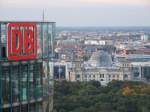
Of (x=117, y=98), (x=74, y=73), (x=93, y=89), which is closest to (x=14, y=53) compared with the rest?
(x=117, y=98)

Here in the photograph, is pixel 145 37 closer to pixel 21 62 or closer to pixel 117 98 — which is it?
pixel 117 98

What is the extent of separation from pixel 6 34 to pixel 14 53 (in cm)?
35

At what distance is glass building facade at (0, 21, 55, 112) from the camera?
998cm

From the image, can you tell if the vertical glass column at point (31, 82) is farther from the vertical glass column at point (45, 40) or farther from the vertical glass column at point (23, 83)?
the vertical glass column at point (45, 40)

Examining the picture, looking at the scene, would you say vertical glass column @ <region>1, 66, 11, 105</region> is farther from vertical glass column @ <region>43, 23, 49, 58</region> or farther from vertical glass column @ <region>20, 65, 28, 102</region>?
vertical glass column @ <region>43, 23, 49, 58</region>

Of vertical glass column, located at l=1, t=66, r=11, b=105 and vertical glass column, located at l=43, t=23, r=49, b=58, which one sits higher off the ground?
vertical glass column, located at l=43, t=23, r=49, b=58

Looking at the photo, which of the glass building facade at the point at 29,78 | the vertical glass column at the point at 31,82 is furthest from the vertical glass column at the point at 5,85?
the vertical glass column at the point at 31,82

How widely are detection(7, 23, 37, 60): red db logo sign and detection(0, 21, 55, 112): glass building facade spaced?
0.07 meters

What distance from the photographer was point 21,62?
10.3 meters

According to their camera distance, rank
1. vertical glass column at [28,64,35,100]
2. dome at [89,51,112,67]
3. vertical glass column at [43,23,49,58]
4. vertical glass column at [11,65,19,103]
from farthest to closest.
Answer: dome at [89,51,112,67] < vertical glass column at [43,23,49,58] < vertical glass column at [28,64,35,100] < vertical glass column at [11,65,19,103]

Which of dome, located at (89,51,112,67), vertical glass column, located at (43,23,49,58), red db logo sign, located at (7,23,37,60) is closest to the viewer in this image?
red db logo sign, located at (7,23,37,60)

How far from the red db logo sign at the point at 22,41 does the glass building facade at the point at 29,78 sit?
74mm

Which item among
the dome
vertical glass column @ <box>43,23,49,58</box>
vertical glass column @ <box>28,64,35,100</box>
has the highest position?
vertical glass column @ <box>43,23,49,58</box>

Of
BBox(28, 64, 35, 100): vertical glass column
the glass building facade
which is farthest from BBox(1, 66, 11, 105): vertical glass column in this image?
BBox(28, 64, 35, 100): vertical glass column
